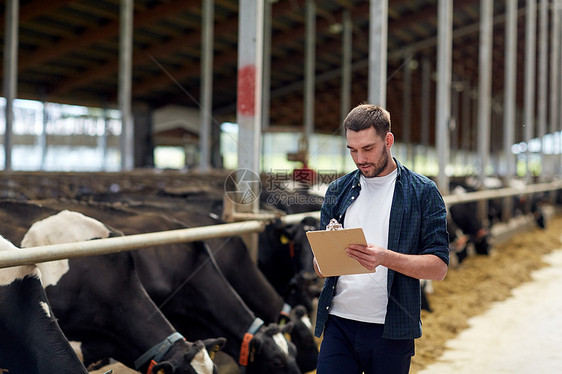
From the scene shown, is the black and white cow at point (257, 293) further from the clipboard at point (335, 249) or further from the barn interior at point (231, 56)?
the barn interior at point (231, 56)

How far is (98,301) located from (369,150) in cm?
205

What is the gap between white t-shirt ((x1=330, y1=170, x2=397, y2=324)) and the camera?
7.07 ft

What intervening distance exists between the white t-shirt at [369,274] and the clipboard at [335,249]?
0.16m

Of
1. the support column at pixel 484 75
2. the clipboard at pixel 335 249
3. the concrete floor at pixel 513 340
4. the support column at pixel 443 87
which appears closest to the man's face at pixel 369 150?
the clipboard at pixel 335 249

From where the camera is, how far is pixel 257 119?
175 inches

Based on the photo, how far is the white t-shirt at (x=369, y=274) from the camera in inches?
84.9

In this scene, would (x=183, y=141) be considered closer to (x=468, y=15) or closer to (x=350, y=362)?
(x=468, y=15)

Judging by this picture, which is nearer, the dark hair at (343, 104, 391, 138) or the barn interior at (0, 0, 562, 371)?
the dark hair at (343, 104, 391, 138)

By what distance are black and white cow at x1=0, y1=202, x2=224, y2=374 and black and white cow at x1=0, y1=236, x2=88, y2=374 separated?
0.73 metres

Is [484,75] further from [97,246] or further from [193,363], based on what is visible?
[97,246]

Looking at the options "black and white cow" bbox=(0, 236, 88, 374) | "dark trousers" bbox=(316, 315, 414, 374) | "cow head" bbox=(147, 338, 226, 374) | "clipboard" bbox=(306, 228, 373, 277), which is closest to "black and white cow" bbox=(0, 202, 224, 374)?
"cow head" bbox=(147, 338, 226, 374)

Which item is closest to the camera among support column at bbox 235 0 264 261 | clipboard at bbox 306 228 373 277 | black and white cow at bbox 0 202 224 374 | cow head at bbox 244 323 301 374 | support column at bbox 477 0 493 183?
clipboard at bbox 306 228 373 277

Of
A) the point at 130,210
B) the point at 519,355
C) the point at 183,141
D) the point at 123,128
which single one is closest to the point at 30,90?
the point at 183,141

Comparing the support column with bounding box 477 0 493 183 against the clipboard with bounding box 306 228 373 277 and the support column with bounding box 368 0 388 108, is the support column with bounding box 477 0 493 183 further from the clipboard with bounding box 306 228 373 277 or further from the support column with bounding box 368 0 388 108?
the clipboard with bounding box 306 228 373 277
